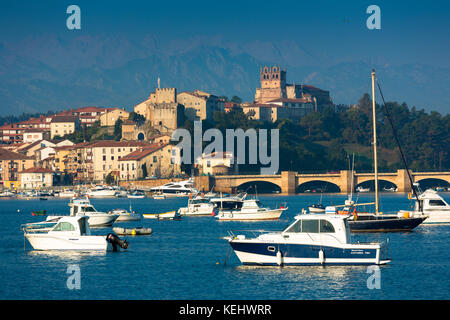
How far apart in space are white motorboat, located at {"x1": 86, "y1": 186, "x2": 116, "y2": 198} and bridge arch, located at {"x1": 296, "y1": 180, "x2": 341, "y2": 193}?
121 feet

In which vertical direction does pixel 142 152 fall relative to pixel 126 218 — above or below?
above

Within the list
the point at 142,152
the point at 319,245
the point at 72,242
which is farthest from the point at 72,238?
the point at 142,152

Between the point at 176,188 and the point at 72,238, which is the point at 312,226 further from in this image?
the point at 176,188

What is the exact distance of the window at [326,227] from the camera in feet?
129

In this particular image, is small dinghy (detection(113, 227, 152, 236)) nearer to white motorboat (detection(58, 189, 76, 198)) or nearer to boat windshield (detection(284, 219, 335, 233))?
boat windshield (detection(284, 219, 335, 233))

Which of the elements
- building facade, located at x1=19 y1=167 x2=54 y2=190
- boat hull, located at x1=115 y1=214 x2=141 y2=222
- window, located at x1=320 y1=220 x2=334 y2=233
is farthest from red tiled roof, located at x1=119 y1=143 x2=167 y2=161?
window, located at x1=320 y1=220 x2=334 y2=233

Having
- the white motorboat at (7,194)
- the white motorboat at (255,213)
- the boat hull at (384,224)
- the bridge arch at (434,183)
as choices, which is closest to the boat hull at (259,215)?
the white motorboat at (255,213)

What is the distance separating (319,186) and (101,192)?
159 ft

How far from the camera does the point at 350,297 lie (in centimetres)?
3422

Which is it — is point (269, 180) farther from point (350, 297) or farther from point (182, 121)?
point (350, 297)

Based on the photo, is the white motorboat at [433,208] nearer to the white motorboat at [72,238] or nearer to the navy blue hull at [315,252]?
the navy blue hull at [315,252]

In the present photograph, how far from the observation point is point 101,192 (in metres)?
149
